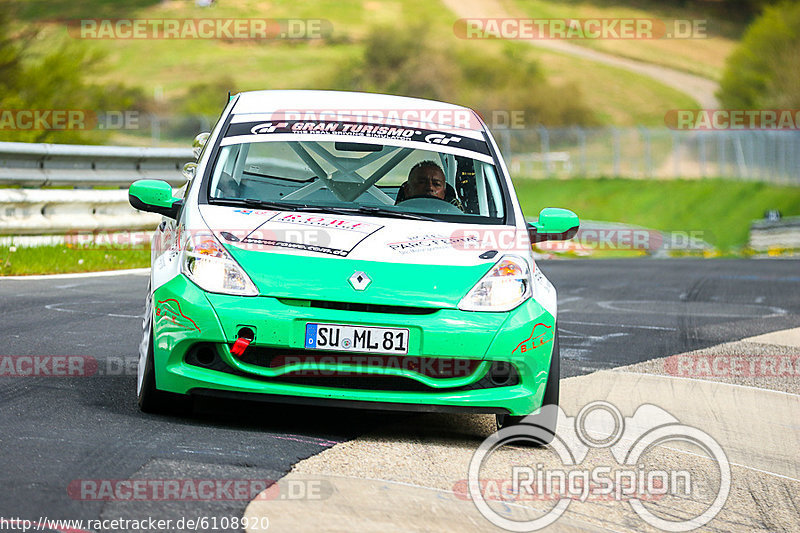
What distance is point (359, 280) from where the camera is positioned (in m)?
5.48

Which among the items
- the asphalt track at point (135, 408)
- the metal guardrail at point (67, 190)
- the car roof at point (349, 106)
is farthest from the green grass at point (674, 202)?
the car roof at point (349, 106)

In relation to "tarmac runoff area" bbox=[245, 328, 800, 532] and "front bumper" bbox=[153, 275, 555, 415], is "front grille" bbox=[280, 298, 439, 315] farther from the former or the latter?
"tarmac runoff area" bbox=[245, 328, 800, 532]

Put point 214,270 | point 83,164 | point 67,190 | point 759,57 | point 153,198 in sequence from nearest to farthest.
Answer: point 214,270 < point 153,198 < point 67,190 < point 83,164 < point 759,57

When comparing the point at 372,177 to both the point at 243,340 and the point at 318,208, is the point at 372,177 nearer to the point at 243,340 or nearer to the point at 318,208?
the point at 318,208

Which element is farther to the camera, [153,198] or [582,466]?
[153,198]

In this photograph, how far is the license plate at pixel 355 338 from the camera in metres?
5.40

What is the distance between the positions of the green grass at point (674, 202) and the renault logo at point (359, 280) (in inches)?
1252

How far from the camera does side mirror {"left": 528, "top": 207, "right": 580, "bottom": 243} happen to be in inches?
264

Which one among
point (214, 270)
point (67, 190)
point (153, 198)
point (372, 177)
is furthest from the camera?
point (67, 190)

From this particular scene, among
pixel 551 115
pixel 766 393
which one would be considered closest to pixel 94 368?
pixel 766 393

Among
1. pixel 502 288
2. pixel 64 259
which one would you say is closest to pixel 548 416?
pixel 502 288

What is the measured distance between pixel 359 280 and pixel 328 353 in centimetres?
35

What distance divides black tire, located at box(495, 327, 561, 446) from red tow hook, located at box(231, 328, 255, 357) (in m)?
1.30

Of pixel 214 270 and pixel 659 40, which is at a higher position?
pixel 659 40
